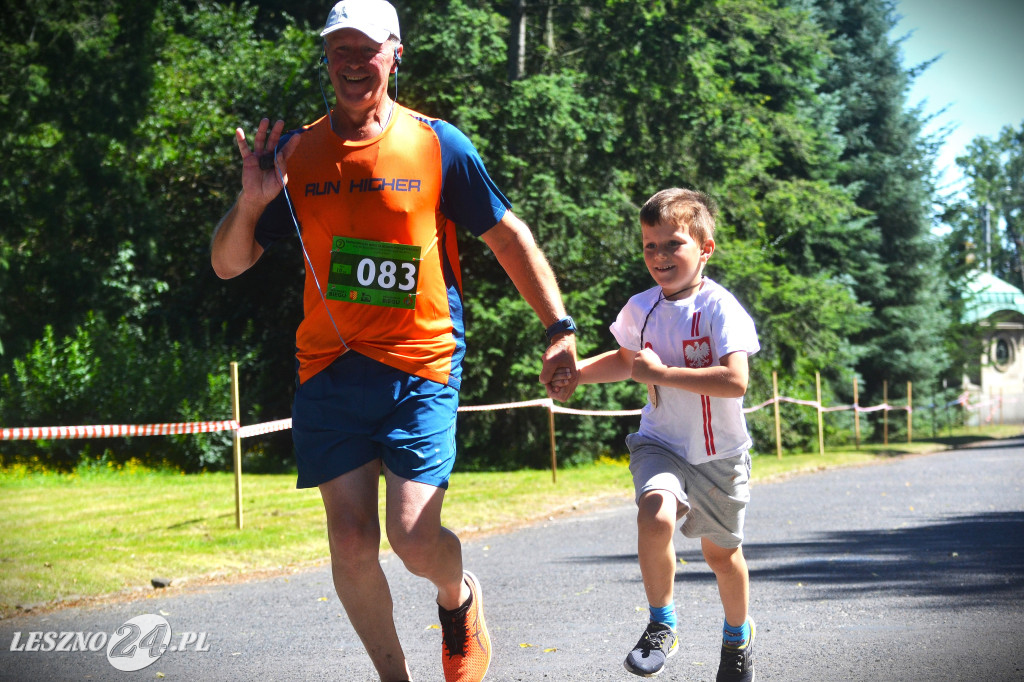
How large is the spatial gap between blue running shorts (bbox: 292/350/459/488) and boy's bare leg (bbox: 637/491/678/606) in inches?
30.9

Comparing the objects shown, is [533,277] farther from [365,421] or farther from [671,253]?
[365,421]

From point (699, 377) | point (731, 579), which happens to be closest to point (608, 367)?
point (699, 377)

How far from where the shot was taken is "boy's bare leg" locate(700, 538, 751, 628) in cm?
414

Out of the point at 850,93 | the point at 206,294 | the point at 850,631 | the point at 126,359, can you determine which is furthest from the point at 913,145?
the point at 850,631

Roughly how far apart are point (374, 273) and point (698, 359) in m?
1.33

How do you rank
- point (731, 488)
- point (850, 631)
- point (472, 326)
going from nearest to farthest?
point (731, 488) → point (850, 631) → point (472, 326)

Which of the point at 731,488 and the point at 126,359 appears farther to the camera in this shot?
the point at 126,359

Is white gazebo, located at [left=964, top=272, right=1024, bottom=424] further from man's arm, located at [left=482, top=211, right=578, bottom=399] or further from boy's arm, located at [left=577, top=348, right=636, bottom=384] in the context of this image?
man's arm, located at [left=482, top=211, right=578, bottom=399]

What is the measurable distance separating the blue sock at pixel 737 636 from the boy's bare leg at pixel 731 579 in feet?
0.06

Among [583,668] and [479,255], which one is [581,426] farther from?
[583,668]

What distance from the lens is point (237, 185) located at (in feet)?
77.2

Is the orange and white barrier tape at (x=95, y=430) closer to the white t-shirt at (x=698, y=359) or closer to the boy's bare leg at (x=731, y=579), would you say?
the white t-shirt at (x=698, y=359)

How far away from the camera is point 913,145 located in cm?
3816

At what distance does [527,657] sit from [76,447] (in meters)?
16.2
